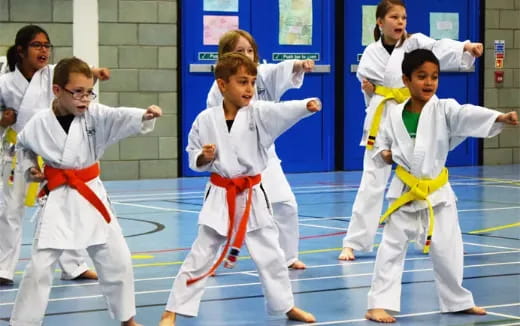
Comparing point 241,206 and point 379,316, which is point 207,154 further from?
point 379,316

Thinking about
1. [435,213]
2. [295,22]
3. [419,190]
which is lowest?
[435,213]

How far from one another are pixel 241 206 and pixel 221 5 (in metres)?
8.87

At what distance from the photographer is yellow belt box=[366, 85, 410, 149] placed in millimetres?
7477

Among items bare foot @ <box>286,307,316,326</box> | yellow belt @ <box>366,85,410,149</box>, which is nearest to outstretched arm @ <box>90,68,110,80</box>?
bare foot @ <box>286,307,316,326</box>

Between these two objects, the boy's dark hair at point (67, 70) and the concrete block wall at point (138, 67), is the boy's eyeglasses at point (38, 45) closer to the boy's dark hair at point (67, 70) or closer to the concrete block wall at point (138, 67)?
the boy's dark hair at point (67, 70)

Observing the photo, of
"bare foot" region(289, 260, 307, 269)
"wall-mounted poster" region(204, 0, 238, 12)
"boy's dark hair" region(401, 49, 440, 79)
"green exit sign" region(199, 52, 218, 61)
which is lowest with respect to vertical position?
"bare foot" region(289, 260, 307, 269)

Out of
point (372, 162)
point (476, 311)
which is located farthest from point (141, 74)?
point (476, 311)

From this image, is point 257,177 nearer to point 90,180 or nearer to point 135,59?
point 90,180

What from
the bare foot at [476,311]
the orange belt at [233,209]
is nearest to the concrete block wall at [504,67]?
the bare foot at [476,311]

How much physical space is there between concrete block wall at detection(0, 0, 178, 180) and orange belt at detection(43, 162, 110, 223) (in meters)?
7.90

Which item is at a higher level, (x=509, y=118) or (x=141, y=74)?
(x=141, y=74)

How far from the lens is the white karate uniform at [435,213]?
18.1 ft

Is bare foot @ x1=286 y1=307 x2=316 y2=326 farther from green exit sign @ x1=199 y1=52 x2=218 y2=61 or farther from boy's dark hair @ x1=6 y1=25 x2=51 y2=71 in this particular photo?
green exit sign @ x1=199 y1=52 x2=218 y2=61

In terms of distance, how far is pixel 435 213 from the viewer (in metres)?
5.68
